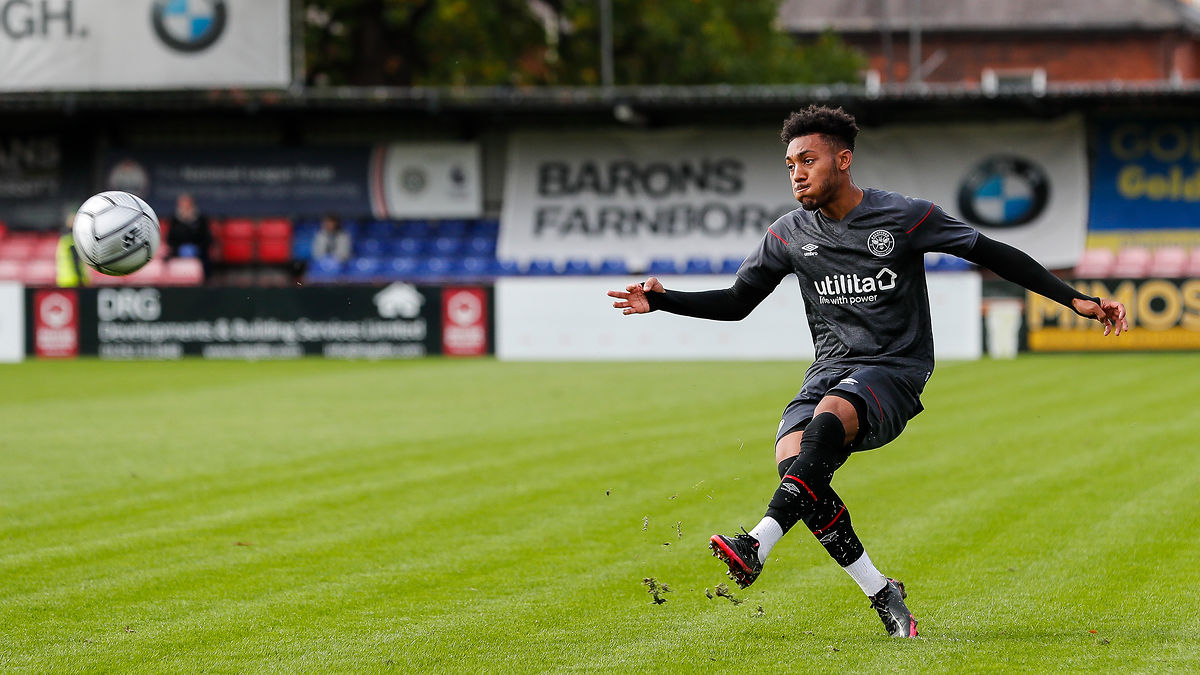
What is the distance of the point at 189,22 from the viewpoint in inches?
1131

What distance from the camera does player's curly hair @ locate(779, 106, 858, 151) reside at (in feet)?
18.4

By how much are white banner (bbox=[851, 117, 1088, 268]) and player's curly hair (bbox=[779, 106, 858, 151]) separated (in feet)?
84.9

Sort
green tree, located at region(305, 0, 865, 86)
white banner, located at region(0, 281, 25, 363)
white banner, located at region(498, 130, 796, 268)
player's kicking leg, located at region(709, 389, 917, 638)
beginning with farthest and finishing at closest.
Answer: green tree, located at region(305, 0, 865, 86)
white banner, located at region(498, 130, 796, 268)
white banner, located at region(0, 281, 25, 363)
player's kicking leg, located at region(709, 389, 917, 638)

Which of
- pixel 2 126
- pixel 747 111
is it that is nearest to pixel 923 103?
pixel 747 111

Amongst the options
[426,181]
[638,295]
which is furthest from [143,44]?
[638,295]

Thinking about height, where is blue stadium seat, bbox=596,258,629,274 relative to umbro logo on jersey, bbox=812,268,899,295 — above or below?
above

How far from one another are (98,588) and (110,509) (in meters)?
2.55

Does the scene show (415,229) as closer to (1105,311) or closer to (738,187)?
(738,187)

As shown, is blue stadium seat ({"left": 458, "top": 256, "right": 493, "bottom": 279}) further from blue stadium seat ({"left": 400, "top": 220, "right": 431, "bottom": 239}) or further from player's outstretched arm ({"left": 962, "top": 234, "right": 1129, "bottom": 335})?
player's outstretched arm ({"left": 962, "top": 234, "right": 1129, "bottom": 335})

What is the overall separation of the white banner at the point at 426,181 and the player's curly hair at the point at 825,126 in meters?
26.9

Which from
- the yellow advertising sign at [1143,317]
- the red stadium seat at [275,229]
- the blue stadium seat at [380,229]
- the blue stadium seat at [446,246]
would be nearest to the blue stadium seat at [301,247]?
the red stadium seat at [275,229]

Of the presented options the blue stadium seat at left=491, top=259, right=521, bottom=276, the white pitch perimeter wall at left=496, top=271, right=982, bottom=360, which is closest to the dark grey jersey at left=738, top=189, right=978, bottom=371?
the white pitch perimeter wall at left=496, top=271, right=982, bottom=360

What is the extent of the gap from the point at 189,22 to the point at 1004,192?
55.3ft

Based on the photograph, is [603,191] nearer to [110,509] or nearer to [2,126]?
[2,126]
